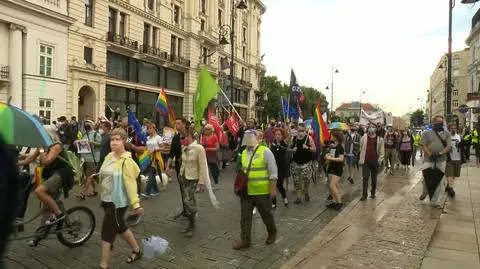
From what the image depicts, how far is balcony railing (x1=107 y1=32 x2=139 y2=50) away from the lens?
34875 millimetres

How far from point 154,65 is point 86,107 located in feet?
32.6

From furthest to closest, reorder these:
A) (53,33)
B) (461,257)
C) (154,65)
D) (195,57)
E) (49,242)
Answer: (195,57)
(154,65)
(53,33)
(49,242)
(461,257)

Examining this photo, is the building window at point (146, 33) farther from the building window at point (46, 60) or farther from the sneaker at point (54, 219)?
the sneaker at point (54, 219)

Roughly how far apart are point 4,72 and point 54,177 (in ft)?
69.7

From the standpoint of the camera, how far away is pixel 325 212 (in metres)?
9.09

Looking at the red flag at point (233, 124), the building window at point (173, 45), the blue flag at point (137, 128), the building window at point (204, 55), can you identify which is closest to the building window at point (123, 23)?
the building window at point (173, 45)

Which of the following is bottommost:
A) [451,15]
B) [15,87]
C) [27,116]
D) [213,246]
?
[213,246]

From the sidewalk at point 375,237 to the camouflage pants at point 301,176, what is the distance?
107 cm

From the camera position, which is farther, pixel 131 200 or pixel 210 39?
pixel 210 39

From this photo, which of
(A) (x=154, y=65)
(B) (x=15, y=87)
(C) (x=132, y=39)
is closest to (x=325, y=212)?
(B) (x=15, y=87)

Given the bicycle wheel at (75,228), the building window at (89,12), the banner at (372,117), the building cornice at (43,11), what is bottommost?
the bicycle wheel at (75,228)

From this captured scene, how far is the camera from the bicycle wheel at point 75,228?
616cm

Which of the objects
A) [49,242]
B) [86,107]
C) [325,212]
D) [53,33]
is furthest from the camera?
[86,107]

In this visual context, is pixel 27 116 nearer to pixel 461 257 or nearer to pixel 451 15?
pixel 461 257
